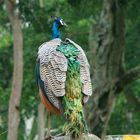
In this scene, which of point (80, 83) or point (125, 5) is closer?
point (80, 83)

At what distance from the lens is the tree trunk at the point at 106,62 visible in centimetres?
1379

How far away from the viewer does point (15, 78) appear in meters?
12.6

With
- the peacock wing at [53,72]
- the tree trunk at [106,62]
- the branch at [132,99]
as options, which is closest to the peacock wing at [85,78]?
the peacock wing at [53,72]

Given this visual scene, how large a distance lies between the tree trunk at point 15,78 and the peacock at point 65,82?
5616 millimetres

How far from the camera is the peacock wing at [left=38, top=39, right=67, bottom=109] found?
6.36m

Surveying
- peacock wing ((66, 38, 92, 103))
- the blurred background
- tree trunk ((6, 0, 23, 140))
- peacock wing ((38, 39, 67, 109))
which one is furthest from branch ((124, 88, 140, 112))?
peacock wing ((38, 39, 67, 109))

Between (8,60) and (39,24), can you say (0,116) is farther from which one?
(39,24)

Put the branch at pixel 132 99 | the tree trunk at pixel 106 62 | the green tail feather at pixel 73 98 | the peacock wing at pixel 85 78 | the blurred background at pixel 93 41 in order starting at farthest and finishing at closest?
the branch at pixel 132 99, the tree trunk at pixel 106 62, the blurred background at pixel 93 41, the peacock wing at pixel 85 78, the green tail feather at pixel 73 98

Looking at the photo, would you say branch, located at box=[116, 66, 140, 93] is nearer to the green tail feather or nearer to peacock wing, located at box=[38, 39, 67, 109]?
the green tail feather

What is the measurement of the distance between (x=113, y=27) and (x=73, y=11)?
215 centimetres

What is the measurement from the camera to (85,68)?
6.58 meters

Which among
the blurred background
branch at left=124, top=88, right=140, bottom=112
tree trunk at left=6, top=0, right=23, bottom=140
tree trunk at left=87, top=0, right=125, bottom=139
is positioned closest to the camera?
tree trunk at left=6, top=0, right=23, bottom=140

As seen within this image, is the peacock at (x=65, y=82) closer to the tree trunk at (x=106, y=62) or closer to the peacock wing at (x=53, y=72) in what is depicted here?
the peacock wing at (x=53, y=72)

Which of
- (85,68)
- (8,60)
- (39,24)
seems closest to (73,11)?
(39,24)
